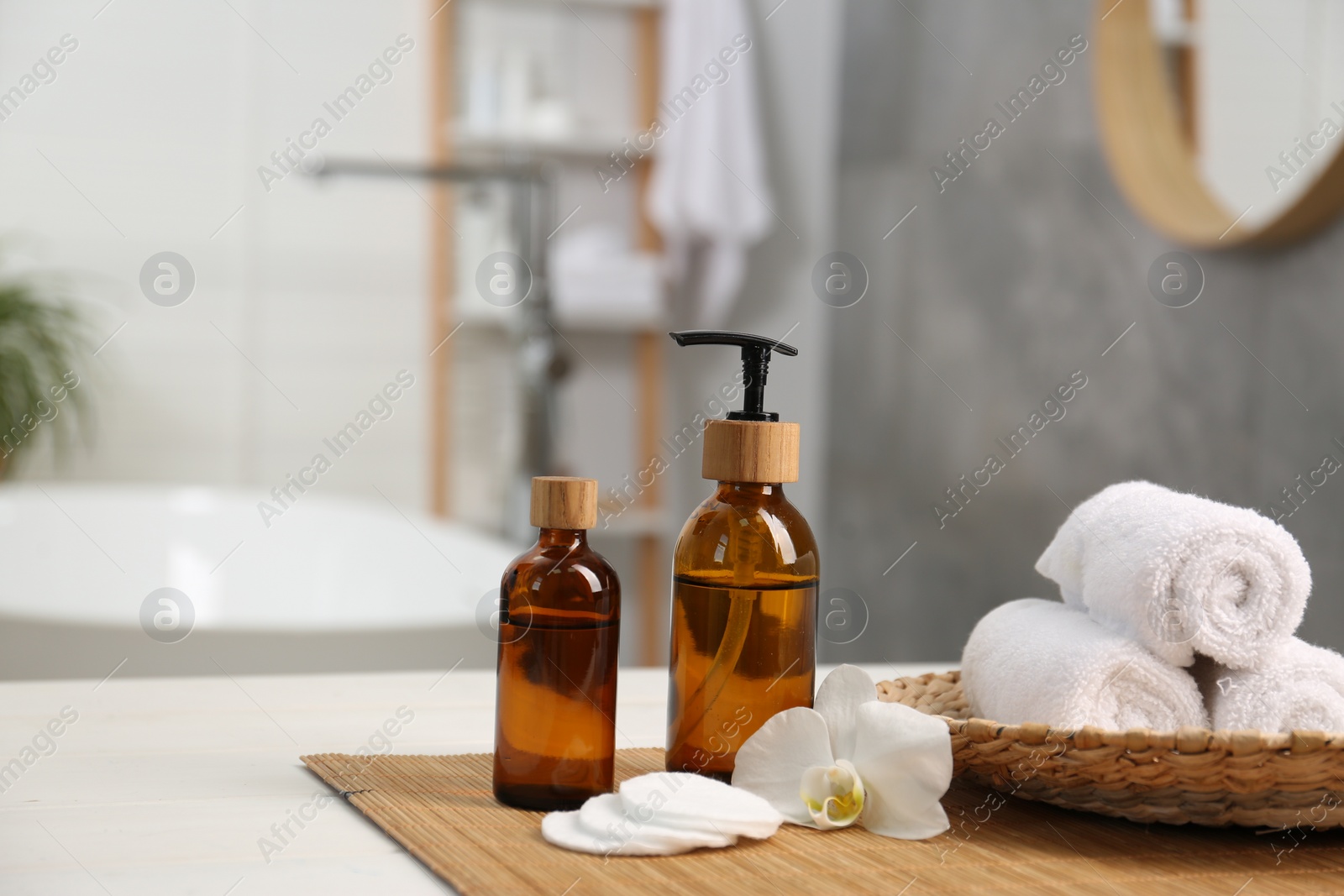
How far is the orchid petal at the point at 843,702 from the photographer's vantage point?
57cm

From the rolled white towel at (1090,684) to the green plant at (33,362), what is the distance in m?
2.17

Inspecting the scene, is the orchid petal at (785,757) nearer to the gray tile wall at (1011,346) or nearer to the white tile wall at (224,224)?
the gray tile wall at (1011,346)

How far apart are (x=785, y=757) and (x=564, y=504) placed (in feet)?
0.49

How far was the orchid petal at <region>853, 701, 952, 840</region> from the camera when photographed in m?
0.54

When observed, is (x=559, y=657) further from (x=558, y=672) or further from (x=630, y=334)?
(x=630, y=334)

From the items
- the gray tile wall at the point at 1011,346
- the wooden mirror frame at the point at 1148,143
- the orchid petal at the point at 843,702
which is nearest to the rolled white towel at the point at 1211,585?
the orchid petal at the point at 843,702

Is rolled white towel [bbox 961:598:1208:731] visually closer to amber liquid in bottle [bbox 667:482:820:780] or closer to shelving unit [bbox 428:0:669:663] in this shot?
amber liquid in bottle [bbox 667:482:820:780]

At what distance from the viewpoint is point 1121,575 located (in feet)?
1.84

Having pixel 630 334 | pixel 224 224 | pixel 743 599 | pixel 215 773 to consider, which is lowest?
pixel 215 773

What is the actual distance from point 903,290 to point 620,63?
2.94 feet

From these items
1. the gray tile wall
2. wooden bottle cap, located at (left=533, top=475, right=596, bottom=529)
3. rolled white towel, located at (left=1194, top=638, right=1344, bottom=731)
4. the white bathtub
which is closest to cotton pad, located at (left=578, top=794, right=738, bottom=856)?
wooden bottle cap, located at (left=533, top=475, right=596, bottom=529)

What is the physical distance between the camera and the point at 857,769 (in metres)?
0.56

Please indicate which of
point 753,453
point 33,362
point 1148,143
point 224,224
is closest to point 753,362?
point 753,453

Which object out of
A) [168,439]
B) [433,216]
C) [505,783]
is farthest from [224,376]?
[505,783]
